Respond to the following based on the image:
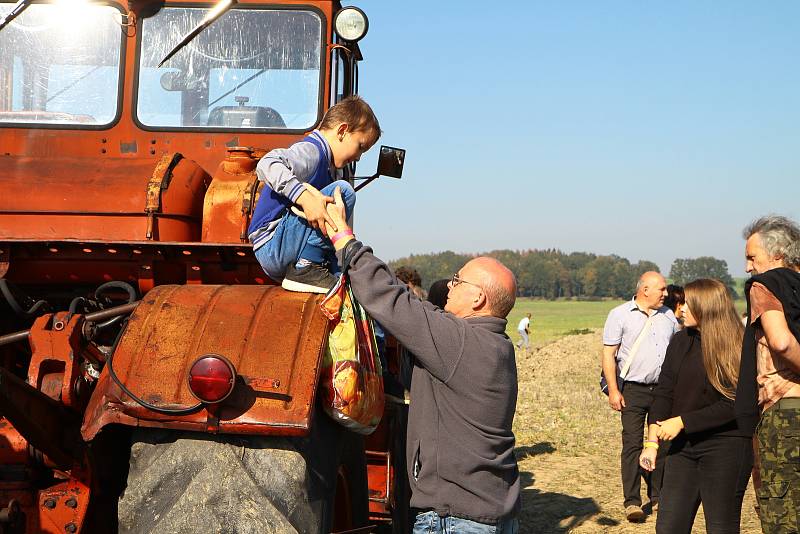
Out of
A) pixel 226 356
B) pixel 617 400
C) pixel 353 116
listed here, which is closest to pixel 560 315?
pixel 617 400

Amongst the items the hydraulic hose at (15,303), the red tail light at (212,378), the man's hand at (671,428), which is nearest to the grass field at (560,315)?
the man's hand at (671,428)

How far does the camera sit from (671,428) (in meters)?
5.60

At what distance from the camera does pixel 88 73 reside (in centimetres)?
541

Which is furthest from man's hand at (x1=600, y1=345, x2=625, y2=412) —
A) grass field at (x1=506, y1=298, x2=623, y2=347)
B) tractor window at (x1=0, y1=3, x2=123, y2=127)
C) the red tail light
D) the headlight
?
grass field at (x1=506, y1=298, x2=623, y2=347)

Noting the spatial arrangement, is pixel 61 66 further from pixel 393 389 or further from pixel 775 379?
pixel 775 379

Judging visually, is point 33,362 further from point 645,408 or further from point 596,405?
point 596,405

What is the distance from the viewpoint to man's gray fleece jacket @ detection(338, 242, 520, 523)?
3.50 meters

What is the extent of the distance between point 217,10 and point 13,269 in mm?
1370

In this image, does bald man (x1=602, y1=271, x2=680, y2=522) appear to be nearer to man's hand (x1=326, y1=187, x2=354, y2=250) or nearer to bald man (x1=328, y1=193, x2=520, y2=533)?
bald man (x1=328, y1=193, x2=520, y2=533)

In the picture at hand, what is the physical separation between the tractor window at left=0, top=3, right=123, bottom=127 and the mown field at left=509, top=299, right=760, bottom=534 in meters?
4.64

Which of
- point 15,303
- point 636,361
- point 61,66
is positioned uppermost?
point 61,66

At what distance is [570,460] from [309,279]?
830 centimetres

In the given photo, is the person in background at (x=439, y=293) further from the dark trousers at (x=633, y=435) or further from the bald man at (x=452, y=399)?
the bald man at (x=452, y=399)

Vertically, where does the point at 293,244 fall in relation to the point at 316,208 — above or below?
below
